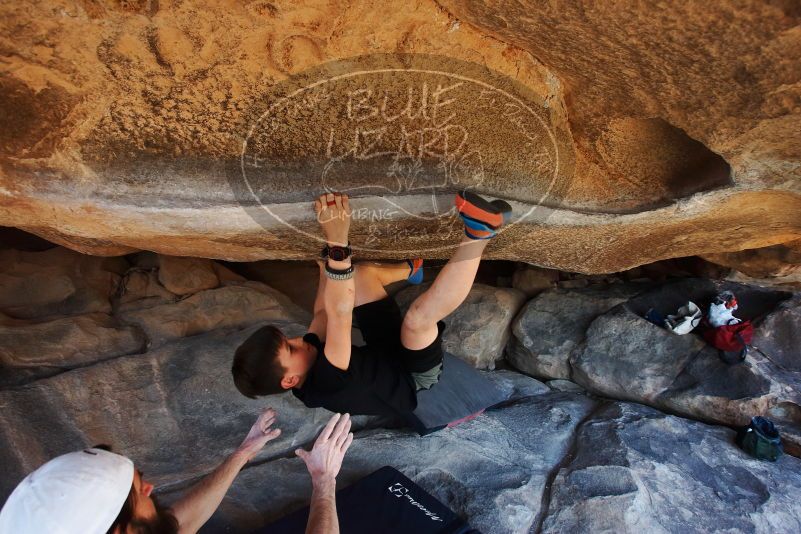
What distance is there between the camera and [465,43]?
123 centimetres

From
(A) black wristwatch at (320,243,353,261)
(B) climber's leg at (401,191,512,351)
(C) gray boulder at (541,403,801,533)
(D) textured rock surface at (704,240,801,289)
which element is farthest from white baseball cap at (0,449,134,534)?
(D) textured rock surface at (704,240,801,289)

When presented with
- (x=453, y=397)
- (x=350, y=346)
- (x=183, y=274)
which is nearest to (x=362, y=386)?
(x=350, y=346)

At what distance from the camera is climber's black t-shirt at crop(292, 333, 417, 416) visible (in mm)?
1604

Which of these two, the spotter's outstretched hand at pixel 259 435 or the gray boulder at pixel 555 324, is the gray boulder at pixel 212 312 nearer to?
the spotter's outstretched hand at pixel 259 435

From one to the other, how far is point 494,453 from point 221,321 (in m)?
1.48

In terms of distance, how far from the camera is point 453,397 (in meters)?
2.53

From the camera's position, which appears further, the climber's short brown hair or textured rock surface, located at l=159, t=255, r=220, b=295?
textured rock surface, located at l=159, t=255, r=220, b=295

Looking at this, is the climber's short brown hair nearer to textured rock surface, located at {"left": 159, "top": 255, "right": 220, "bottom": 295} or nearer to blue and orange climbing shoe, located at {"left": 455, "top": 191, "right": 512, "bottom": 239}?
blue and orange climbing shoe, located at {"left": 455, "top": 191, "right": 512, "bottom": 239}

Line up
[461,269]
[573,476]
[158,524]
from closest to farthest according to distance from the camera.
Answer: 1. [158,524]
2. [461,269]
3. [573,476]

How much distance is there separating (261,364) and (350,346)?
28 centimetres

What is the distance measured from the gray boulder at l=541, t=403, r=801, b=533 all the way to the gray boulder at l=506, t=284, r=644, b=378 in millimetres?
554

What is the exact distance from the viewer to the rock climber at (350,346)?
4.76 feet

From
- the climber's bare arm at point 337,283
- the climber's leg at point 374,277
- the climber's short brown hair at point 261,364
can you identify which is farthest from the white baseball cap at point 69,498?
the climber's leg at point 374,277

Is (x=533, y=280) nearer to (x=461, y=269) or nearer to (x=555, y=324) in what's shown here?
(x=555, y=324)
